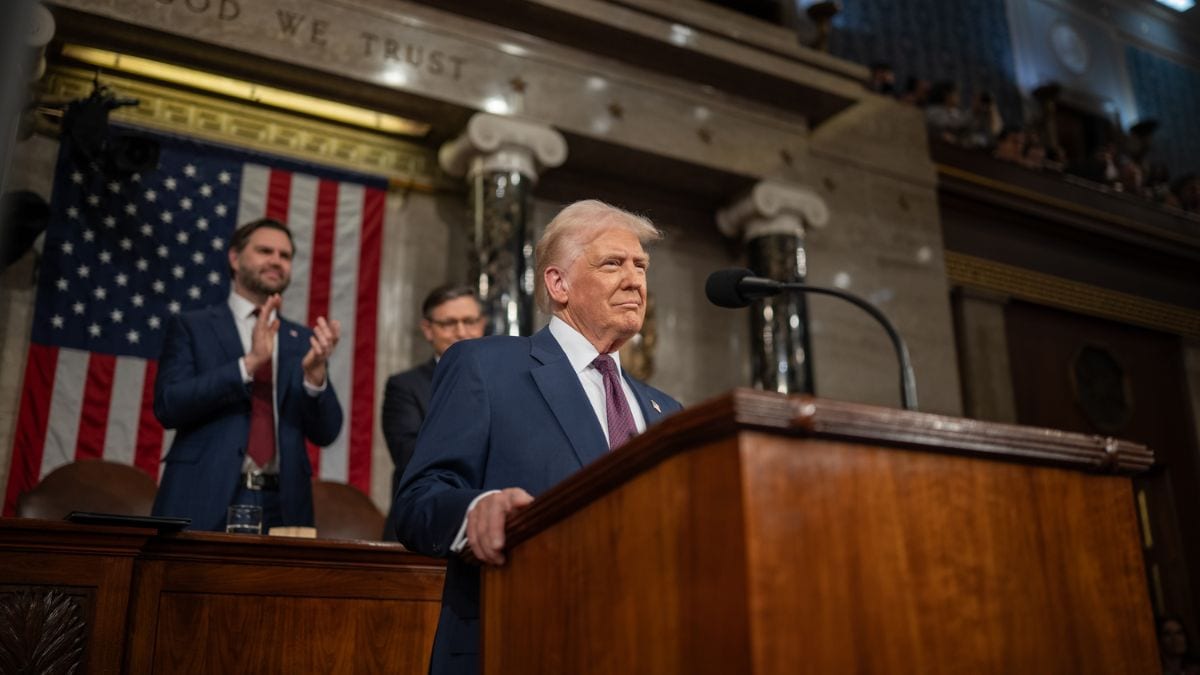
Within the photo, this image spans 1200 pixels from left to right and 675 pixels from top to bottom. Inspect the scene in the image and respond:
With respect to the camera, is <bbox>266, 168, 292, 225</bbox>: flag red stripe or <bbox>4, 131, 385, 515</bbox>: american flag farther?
<bbox>266, 168, 292, 225</bbox>: flag red stripe

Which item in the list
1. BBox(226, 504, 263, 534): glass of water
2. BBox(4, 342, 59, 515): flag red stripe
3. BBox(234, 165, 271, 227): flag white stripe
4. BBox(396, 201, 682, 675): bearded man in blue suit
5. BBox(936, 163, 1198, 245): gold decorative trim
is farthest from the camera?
BBox(936, 163, 1198, 245): gold decorative trim

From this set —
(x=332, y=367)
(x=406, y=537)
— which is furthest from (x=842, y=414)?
(x=332, y=367)

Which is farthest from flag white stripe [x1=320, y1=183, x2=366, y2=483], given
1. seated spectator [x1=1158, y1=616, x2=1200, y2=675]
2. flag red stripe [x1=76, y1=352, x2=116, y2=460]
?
seated spectator [x1=1158, y1=616, x2=1200, y2=675]

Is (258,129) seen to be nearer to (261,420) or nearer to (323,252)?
(323,252)

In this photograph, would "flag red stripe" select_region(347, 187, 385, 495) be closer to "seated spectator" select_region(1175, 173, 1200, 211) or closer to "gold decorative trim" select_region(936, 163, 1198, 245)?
"gold decorative trim" select_region(936, 163, 1198, 245)

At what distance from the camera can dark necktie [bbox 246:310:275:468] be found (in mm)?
3568

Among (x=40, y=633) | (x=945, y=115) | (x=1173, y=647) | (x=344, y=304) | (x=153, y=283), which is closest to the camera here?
(x=40, y=633)

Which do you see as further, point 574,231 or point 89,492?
point 89,492

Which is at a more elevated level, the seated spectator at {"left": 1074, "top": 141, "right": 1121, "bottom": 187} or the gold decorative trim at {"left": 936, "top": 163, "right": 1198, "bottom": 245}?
the seated spectator at {"left": 1074, "top": 141, "right": 1121, "bottom": 187}

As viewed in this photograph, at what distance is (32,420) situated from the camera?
501 centimetres

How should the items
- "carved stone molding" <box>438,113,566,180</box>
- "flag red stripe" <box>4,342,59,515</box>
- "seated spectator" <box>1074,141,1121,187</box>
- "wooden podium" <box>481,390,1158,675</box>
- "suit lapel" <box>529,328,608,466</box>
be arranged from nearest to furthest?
1. "wooden podium" <box>481,390,1158,675</box>
2. "suit lapel" <box>529,328,608,466</box>
3. "flag red stripe" <box>4,342,59,515</box>
4. "carved stone molding" <box>438,113,566,180</box>
5. "seated spectator" <box>1074,141,1121,187</box>

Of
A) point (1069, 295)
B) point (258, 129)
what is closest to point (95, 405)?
point (258, 129)

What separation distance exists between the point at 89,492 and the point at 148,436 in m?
1.28

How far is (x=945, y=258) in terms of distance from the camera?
8328 mm
